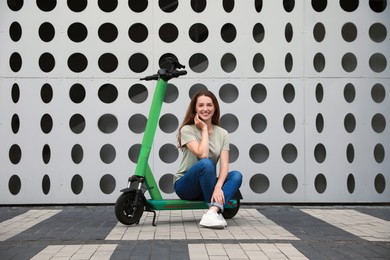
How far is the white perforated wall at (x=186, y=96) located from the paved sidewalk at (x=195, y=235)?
2.32ft

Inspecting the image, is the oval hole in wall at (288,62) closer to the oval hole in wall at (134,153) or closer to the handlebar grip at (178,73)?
the oval hole in wall at (134,153)

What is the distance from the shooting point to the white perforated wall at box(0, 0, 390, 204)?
26.1 ft

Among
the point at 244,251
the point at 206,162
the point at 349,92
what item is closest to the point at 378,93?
the point at 349,92

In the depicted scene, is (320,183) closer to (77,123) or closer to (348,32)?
(348,32)

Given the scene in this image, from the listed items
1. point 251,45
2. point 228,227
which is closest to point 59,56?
point 251,45

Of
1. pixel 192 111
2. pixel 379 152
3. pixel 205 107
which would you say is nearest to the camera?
pixel 205 107

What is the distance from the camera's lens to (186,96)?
805 cm

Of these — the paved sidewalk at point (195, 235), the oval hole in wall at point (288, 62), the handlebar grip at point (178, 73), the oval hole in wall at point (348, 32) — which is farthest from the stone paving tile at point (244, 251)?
the oval hole in wall at point (348, 32)

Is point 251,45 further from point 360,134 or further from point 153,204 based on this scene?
point 153,204

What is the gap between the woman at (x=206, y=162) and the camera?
18.4ft

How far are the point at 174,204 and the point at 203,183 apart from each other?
0.39 metres

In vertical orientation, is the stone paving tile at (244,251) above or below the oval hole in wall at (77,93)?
below

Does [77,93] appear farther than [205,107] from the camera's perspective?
Yes

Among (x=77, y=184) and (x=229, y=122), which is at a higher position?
(x=229, y=122)
